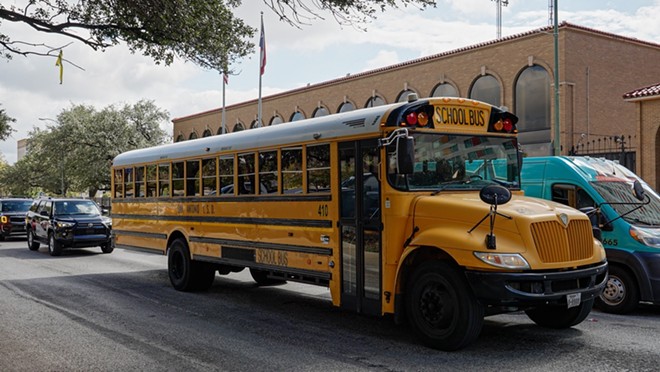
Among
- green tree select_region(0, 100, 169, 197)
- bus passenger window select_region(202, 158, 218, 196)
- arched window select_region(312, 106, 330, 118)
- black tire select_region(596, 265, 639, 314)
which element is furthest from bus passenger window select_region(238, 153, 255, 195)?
green tree select_region(0, 100, 169, 197)

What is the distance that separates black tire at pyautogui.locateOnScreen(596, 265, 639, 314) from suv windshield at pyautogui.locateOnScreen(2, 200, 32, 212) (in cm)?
2327

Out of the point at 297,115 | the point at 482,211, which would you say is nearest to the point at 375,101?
the point at 297,115

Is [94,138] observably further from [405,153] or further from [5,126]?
[405,153]

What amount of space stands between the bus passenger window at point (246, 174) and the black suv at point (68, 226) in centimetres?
924

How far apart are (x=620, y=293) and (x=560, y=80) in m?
18.2

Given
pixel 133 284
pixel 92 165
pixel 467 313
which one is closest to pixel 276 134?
pixel 467 313

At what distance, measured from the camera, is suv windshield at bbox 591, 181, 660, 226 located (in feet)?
29.3

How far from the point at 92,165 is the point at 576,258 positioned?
4630 cm

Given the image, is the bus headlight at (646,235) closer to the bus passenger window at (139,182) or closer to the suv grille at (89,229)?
the bus passenger window at (139,182)

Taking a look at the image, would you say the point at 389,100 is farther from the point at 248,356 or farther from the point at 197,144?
the point at 248,356

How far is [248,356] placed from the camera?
21.5 ft

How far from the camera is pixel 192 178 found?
36.4 ft

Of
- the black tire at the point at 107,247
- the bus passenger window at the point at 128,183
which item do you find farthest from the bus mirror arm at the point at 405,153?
the black tire at the point at 107,247

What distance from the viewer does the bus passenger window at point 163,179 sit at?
38.8ft
